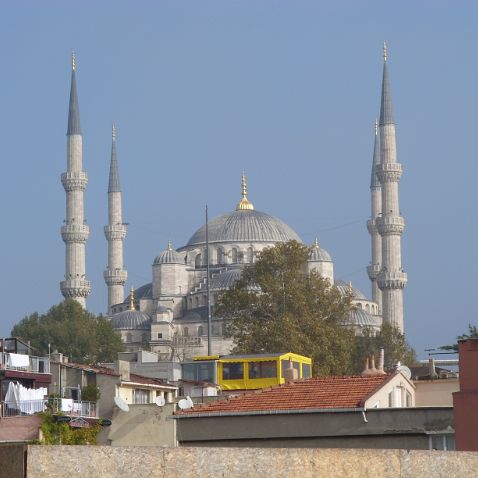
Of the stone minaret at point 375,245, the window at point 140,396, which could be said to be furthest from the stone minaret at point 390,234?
the window at point 140,396

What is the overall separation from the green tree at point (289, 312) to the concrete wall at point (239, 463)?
45826mm

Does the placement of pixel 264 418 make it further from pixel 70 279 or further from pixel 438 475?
pixel 70 279

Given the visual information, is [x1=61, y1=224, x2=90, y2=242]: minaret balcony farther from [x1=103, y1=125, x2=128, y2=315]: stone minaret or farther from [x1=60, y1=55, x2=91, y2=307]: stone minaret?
[x1=103, y1=125, x2=128, y2=315]: stone minaret

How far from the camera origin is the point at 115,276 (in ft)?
367

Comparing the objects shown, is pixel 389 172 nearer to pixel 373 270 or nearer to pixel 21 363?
pixel 373 270

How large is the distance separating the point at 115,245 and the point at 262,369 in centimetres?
7837

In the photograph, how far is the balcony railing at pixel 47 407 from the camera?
25.8 metres

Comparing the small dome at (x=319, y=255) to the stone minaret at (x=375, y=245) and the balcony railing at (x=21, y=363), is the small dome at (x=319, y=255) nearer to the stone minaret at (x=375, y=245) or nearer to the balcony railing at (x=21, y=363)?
the stone minaret at (x=375, y=245)

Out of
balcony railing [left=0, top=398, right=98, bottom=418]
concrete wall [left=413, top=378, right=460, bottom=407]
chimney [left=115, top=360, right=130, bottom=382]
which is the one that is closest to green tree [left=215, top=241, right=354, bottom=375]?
chimney [left=115, top=360, right=130, bottom=382]

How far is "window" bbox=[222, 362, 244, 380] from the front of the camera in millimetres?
Result: 33125

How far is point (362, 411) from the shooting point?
1381cm

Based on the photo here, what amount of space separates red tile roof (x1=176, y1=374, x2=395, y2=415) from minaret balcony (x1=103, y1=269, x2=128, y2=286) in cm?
9548

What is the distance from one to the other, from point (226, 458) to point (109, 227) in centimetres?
10529

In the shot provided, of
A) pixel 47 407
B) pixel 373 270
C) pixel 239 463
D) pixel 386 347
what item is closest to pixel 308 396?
pixel 239 463
